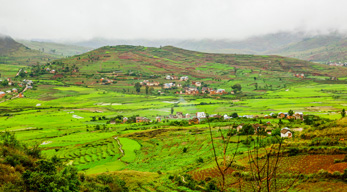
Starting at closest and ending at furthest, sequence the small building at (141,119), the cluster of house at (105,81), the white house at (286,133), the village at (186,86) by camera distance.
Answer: the white house at (286,133)
the small building at (141,119)
the village at (186,86)
the cluster of house at (105,81)

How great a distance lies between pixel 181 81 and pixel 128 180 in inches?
3722

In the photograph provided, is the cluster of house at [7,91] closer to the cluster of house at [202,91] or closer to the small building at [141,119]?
the small building at [141,119]

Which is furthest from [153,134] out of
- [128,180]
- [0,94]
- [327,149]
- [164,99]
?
[0,94]

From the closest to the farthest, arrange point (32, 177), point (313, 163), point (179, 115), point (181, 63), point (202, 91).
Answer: point (32, 177) → point (313, 163) → point (179, 115) → point (202, 91) → point (181, 63)

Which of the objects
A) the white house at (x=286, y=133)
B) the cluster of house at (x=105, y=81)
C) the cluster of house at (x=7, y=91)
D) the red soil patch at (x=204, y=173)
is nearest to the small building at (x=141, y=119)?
the white house at (x=286, y=133)

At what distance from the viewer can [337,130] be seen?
28000 mm

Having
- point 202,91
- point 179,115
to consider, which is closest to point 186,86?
point 202,91

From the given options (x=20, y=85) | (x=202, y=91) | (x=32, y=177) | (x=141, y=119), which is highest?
(x=20, y=85)

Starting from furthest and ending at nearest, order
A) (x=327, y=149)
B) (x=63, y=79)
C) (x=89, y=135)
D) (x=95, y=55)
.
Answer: (x=95, y=55)
(x=63, y=79)
(x=89, y=135)
(x=327, y=149)

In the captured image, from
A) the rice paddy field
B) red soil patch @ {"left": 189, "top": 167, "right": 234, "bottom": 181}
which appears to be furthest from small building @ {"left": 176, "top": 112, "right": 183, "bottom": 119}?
red soil patch @ {"left": 189, "top": 167, "right": 234, "bottom": 181}

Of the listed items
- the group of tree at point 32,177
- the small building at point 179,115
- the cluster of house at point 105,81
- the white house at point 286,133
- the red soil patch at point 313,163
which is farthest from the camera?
the cluster of house at point 105,81

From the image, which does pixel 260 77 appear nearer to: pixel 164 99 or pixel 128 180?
pixel 164 99

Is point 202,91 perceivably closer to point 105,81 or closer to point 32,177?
point 105,81

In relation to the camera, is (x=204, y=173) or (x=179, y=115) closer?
(x=204, y=173)
